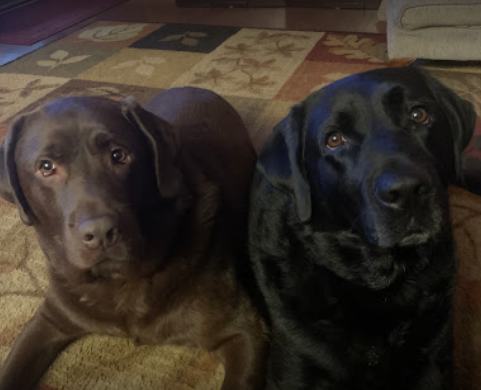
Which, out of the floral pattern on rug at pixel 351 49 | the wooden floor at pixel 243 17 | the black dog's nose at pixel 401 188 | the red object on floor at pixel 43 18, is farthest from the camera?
the red object on floor at pixel 43 18

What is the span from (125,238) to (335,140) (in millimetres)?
Answer: 572

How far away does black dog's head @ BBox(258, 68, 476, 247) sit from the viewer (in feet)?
3.51

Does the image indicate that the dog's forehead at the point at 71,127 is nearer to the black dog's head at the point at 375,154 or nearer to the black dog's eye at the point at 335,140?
the black dog's head at the point at 375,154

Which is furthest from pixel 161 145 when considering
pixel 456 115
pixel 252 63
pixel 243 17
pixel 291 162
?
pixel 243 17

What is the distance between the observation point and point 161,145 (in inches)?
53.7

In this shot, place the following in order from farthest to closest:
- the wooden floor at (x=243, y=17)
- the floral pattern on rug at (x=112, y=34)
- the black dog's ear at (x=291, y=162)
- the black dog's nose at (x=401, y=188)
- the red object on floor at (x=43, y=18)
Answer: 1. the red object on floor at (x=43, y=18)
2. the wooden floor at (x=243, y=17)
3. the floral pattern on rug at (x=112, y=34)
4. the black dog's ear at (x=291, y=162)
5. the black dog's nose at (x=401, y=188)

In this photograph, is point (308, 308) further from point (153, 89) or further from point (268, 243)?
point (153, 89)

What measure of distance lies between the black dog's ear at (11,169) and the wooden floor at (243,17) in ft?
9.48

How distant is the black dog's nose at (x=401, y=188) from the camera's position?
1.01 metres

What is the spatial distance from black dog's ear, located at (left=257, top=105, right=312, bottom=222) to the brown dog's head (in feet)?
0.92

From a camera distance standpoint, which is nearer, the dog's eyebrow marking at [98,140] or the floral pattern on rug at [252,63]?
the dog's eyebrow marking at [98,140]

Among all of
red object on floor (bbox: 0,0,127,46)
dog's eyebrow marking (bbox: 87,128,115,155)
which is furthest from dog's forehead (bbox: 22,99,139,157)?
red object on floor (bbox: 0,0,127,46)

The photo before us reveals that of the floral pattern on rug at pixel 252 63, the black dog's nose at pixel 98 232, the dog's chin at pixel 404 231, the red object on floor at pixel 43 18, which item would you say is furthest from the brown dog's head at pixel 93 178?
the red object on floor at pixel 43 18

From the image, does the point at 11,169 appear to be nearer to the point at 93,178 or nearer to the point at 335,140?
the point at 93,178
